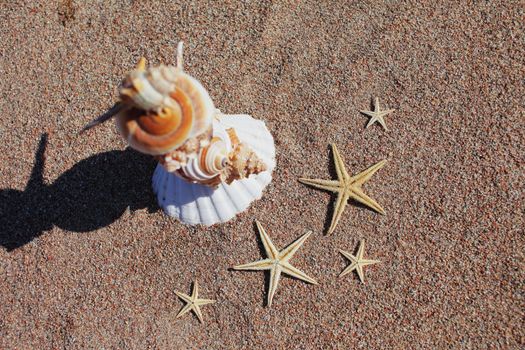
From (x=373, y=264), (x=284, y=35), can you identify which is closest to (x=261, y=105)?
(x=284, y=35)

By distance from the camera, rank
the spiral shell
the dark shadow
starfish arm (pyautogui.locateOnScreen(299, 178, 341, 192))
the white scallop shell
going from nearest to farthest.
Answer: the spiral shell
the white scallop shell
starfish arm (pyautogui.locateOnScreen(299, 178, 341, 192))
the dark shadow

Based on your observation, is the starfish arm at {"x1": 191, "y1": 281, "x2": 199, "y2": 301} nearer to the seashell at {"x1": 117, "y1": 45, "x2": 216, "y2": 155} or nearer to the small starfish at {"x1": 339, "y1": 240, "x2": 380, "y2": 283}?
the small starfish at {"x1": 339, "y1": 240, "x2": 380, "y2": 283}

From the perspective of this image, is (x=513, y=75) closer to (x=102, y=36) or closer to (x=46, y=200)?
(x=102, y=36)

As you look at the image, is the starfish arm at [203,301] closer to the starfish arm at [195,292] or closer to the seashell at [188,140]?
the starfish arm at [195,292]

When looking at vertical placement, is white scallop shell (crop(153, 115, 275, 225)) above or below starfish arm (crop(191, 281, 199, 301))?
above

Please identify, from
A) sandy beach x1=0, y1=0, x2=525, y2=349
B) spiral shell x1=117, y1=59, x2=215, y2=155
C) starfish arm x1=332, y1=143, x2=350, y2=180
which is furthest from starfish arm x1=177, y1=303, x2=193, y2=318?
spiral shell x1=117, y1=59, x2=215, y2=155

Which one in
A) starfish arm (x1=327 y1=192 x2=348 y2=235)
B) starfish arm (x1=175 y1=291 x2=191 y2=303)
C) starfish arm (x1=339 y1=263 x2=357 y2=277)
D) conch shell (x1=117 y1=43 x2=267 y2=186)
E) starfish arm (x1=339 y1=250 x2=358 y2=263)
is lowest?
starfish arm (x1=175 y1=291 x2=191 y2=303)

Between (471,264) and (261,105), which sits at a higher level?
(261,105)
